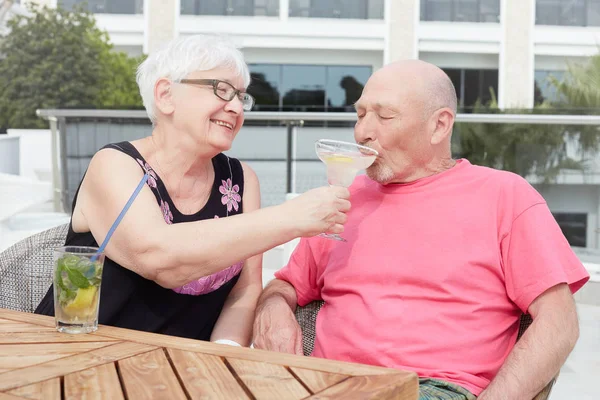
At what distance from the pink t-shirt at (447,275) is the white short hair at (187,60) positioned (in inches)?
19.8

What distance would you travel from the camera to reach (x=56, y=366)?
4.36 ft

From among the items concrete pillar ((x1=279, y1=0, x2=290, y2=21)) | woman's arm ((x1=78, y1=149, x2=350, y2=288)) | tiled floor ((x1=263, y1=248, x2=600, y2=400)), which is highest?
concrete pillar ((x1=279, y1=0, x2=290, y2=21))

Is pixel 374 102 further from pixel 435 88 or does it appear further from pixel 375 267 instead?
pixel 375 267

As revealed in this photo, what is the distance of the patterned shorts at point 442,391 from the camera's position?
1.72m

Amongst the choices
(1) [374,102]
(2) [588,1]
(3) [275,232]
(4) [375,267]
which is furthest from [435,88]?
(2) [588,1]

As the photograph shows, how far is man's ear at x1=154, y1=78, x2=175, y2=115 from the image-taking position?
201 cm

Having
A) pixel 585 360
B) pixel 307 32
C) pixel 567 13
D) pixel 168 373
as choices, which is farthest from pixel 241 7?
pixel 168 373

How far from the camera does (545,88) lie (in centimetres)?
3431

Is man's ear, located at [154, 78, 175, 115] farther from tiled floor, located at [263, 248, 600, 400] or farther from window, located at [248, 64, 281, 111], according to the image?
window, located at [248, 64, 281, 111]

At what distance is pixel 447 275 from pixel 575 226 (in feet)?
13.4

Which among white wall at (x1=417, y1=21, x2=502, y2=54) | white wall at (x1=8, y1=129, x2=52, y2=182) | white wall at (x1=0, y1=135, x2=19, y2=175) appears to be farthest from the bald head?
white wall at (x1=417, y1=21, x2=502, y2=54)

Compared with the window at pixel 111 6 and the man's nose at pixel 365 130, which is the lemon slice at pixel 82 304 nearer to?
the man's nose at pixel 365 130

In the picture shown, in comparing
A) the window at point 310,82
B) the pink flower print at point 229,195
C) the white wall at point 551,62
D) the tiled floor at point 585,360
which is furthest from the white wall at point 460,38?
the pink flower print at point 229,195

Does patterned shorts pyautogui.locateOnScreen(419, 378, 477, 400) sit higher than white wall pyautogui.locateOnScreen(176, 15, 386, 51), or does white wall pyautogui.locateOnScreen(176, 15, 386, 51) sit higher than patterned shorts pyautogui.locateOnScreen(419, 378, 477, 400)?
white wall pyautogui.locateOnScreen(176, 15, 386, 51)
